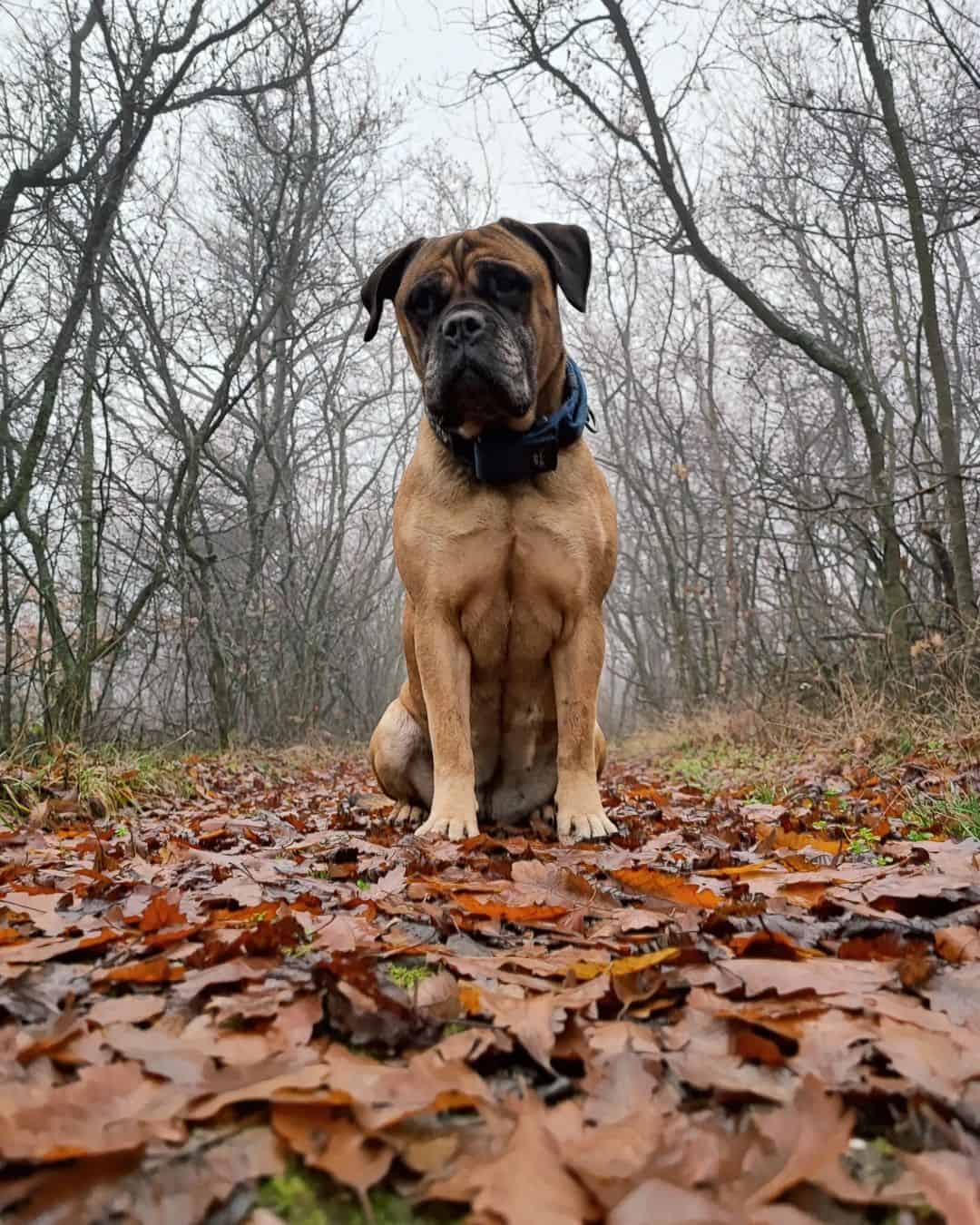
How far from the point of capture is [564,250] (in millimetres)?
3854

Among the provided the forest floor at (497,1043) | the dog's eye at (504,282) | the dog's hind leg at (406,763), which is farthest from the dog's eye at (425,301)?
the forest floor at (497,1043)

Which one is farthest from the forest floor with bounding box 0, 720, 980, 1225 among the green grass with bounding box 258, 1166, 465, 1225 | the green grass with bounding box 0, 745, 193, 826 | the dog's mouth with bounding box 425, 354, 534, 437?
the green grass with bounding box 0, 745, 193, 826

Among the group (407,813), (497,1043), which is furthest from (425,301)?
(497,1043)

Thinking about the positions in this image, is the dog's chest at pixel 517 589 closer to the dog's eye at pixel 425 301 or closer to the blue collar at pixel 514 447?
the blue collar at pixel 514 447

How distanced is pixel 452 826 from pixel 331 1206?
2513mm

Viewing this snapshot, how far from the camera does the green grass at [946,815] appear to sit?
3045 mm

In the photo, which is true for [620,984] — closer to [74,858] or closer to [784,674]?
[74,858]

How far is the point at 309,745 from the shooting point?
13.1 meters

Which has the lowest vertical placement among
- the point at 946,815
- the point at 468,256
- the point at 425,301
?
the point at 946,815

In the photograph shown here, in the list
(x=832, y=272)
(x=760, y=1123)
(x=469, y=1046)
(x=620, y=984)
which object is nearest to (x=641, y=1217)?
(x=760, y=1123)

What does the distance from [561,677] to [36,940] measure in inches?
88.5

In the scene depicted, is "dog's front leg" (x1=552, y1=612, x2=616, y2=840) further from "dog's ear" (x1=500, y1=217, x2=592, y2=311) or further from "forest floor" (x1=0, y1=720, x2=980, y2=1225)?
"dog's ear" (x1=500, y1=217, x2=592, y2=311)

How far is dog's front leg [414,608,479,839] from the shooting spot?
344 cm

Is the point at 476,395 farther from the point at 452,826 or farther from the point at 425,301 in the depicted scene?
the point at 452,826
